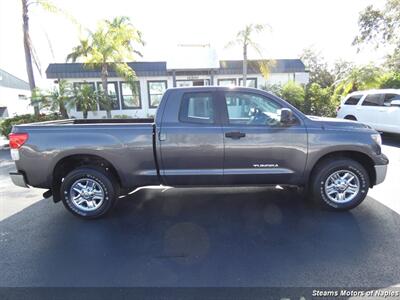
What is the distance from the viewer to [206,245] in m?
3.21

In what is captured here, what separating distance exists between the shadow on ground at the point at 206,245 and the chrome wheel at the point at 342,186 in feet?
0.80

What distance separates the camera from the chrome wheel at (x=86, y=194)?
399 cm

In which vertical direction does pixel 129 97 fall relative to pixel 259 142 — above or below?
above

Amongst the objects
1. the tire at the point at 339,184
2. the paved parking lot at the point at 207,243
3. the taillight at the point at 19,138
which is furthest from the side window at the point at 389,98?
the taillight at the point at 19,138

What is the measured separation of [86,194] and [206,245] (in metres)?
2.04

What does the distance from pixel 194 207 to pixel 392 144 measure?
8.22 m

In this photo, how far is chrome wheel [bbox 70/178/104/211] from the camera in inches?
157

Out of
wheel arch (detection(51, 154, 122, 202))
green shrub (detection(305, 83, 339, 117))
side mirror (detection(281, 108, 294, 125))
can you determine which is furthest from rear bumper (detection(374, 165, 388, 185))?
green shrub (detection(305, 83, 339, 117))

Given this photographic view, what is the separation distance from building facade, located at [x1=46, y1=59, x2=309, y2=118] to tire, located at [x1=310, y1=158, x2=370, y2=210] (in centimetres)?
1300

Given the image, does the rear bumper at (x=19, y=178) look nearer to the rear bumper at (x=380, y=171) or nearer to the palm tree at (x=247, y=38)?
the rear bumper at (x=380, y=171)

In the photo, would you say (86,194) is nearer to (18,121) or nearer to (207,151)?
(207,151)

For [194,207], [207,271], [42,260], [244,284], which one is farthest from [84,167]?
[244,284]

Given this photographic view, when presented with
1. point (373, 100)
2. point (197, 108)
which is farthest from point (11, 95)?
point (373, 100)

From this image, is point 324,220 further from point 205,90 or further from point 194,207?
point 205,90
